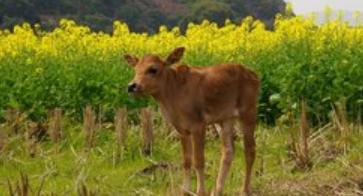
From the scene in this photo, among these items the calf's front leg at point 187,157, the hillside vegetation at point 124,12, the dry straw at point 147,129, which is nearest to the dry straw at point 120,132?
the dry straw at point 147,129

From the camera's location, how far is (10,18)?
36.8 meters

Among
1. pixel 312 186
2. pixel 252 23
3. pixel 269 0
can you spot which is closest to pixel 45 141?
pixel 312 186

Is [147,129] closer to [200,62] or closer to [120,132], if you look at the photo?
[120,132]

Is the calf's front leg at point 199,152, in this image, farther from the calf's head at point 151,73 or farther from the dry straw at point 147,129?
the dry straw at point 147,129

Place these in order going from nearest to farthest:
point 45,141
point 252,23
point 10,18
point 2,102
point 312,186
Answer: point 312,186
point 45,141
point 2,102
point 252,23
point 10,18

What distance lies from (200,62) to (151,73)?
19.1ft

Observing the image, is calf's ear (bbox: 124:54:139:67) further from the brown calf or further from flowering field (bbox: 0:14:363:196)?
flowering field (bbox: 0:14:363:196)

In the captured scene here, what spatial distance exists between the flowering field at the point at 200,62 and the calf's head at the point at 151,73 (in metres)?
3.71

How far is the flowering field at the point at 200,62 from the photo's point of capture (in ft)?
32.7

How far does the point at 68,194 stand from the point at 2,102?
15.1 ft

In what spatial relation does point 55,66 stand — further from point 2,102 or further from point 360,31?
point 360,31

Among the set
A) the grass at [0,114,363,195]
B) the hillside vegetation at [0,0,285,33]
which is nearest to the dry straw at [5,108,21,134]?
the grass at [0,114,363,195]

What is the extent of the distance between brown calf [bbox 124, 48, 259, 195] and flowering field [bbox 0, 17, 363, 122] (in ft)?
10.5

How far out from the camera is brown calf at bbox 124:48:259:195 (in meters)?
5.88
